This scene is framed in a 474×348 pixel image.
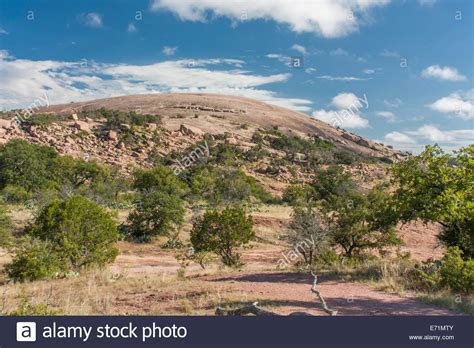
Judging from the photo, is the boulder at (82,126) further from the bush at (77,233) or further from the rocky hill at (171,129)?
the bush at (77,233)

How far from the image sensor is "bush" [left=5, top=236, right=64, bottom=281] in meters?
12.8

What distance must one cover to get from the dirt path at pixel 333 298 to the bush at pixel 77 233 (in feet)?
22.0

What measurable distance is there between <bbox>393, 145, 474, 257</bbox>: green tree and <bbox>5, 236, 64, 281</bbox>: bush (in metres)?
10.6

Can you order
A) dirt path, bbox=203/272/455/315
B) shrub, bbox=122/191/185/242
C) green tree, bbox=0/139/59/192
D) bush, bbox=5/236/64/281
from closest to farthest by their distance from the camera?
1. dirt path, bbox=203/272/455/315
2. bush, bbox=5/236/64/281
3. shrub, bbox=122/191/185/242
4. green tree, bbox=0/139/59/192

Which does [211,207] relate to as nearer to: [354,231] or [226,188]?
[226,188]

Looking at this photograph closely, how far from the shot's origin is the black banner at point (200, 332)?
5.16m

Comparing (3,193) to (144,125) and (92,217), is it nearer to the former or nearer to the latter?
(92,217)

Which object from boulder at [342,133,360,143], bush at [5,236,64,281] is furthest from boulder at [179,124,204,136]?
bush at [5,236,64,281]

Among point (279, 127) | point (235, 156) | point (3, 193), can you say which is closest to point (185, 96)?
point (279, 127)

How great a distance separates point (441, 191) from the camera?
986cm

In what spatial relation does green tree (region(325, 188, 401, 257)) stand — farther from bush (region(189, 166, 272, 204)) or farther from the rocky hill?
the rocky hill

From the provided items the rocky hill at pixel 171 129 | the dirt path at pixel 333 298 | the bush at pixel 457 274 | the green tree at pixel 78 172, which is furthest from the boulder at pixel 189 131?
the bush at pixel 457 274

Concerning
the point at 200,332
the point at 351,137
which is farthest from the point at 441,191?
the point at 351,137

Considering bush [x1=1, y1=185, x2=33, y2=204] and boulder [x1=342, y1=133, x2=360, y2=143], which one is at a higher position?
boulder [x1=342, y1=133, x2=360, y2=143]
